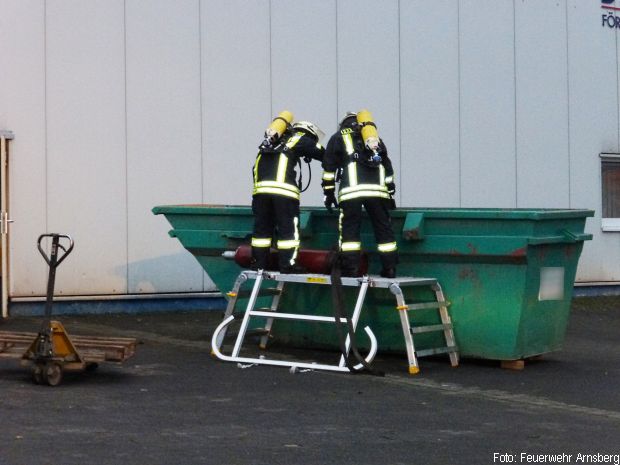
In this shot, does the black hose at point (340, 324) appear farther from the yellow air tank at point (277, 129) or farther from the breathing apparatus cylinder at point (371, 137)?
the yellow air tank at point (277, 129)

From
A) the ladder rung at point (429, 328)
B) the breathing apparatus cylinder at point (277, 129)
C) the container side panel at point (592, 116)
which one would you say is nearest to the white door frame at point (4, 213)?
the breathing apparatus cylinder at point (277, 129)

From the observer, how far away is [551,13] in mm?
16578

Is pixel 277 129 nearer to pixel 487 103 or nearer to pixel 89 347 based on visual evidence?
pixel 89 347

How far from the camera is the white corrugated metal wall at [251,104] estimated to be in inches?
505

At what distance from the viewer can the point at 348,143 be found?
395 inches

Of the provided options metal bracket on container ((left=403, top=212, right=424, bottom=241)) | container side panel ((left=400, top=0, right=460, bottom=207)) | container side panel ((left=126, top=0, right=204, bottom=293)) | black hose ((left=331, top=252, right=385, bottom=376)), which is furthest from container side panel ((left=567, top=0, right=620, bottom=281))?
black hose ((left=331, top=252, right=385, bottom=376))

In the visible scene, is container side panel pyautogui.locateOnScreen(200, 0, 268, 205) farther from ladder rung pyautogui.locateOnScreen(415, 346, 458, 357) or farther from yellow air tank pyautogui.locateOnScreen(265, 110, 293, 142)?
ladder rung pyautogui.locateOnScreen(415, 346, 458, 357)

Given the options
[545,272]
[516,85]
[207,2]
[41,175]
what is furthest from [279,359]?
[516,85]

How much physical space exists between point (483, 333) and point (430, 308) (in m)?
0.48

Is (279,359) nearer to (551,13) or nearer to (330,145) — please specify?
(330,145)

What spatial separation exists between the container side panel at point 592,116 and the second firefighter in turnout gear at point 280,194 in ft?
24.6

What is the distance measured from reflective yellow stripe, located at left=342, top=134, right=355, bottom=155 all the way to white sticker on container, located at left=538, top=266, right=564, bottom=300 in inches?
72.9

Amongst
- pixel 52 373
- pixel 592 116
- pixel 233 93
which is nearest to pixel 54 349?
pixel 52 373

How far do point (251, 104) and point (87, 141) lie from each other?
213cm
